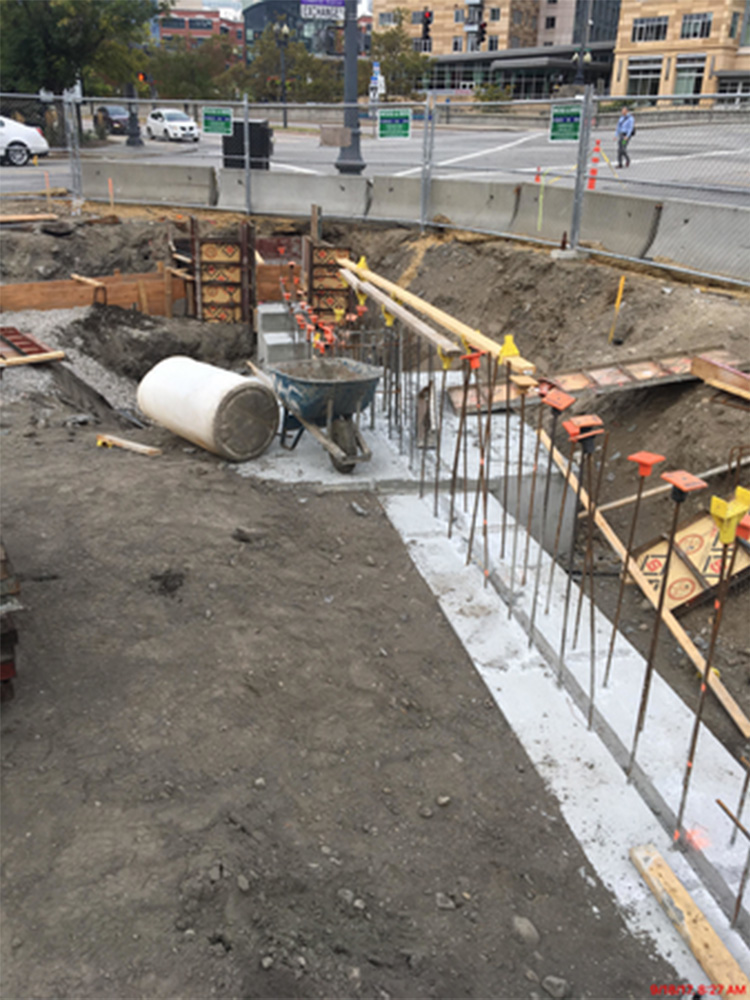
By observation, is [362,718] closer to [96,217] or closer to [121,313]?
[121,313]


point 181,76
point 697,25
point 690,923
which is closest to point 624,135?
point 690,923

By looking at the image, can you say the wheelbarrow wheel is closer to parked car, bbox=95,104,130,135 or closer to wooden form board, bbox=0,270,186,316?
wooden form board, bbox=0,270,186,316

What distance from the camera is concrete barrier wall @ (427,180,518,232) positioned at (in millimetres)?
14531

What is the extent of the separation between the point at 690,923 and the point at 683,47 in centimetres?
6641

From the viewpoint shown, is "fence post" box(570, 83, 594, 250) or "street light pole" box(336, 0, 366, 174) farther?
"street light pole" box(336, 0, 366, 174)

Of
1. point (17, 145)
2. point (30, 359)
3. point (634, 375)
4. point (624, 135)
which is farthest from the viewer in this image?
point (17, 145)

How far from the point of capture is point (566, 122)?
12.4 m

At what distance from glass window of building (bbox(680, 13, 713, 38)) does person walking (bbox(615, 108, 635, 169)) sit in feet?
171

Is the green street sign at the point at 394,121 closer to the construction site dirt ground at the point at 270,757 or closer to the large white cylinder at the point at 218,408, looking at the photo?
the large white cylinder at the point at 218,408

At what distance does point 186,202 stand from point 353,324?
754cm

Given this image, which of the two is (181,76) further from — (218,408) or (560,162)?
(218,408)

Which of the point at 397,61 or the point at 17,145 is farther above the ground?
the point at 397,61

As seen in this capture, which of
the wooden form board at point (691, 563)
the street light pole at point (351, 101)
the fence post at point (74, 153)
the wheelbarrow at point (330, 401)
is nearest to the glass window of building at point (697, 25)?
the street light pole at point (351, 101)

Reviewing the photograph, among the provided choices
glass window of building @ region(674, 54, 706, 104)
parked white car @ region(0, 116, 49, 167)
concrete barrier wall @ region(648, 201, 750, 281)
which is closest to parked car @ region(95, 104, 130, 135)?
parked white car @ region(0, 116, 49, 167)
